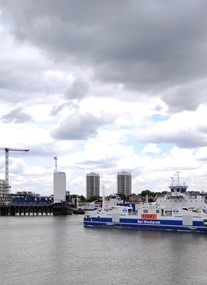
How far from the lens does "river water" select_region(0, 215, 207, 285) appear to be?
47469mm

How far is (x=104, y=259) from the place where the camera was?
196 ft

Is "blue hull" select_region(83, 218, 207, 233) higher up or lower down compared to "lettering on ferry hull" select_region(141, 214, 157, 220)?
lower down

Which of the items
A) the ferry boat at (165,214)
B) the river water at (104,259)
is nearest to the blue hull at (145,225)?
the ferry boat at (165,214)

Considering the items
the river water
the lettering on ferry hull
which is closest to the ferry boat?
the lettering on ferry hull

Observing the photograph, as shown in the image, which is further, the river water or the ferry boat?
the ferry boat

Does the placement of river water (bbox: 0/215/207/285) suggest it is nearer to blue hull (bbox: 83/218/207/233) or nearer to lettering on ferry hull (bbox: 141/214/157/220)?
blue hull (bbox: 83/218/207/233)

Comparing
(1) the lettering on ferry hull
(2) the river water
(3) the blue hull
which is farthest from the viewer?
(1) the lettering on ferry hull

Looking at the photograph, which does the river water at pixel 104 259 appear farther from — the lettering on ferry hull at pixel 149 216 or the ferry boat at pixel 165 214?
the lettering on ferry hull at pixel 149 216

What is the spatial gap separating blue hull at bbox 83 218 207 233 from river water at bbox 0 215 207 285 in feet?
16.9

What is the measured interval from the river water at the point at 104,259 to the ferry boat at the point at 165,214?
6503 millimetres

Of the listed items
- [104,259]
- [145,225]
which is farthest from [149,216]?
[104,259]

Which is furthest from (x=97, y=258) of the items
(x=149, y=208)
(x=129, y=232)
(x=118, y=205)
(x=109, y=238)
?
(x=118, y=205)

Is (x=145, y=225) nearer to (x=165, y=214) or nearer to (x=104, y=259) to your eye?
(x=165, y=214)

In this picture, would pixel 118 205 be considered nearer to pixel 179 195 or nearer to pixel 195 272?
pixel 179 195
